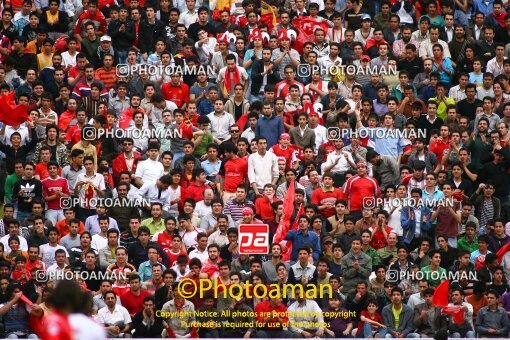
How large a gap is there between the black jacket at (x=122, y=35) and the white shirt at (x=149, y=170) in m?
3.70

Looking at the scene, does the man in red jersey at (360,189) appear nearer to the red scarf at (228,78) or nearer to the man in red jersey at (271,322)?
the man in red jersey at (271,322)

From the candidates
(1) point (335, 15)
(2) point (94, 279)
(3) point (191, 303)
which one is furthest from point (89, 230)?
(1) point (335, 15)

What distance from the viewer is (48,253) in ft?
72.7

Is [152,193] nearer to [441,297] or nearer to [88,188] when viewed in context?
[88,188]

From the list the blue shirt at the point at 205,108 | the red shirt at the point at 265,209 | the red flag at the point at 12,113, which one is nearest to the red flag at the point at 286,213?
the red shirt at the point at 265,209

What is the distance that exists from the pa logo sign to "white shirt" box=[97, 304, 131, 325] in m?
2.29

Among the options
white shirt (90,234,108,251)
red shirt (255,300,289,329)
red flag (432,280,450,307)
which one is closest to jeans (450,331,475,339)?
red flag (432,280,450,307)

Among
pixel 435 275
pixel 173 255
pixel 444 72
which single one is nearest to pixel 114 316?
pixel 173 255

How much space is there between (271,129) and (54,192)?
398cm

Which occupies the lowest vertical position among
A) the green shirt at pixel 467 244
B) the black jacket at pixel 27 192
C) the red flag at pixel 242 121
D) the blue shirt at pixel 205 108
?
the green shirt at pixel 467 244

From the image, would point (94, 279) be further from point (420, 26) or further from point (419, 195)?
point (420, 26)

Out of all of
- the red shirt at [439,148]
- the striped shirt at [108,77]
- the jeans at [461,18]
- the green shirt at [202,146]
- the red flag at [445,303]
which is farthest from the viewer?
the jeans at [461,18]

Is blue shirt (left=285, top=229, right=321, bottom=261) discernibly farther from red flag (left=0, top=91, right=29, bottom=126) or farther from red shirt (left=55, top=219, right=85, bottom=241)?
red flag (left=0, top=91, right=29, bottom=126)

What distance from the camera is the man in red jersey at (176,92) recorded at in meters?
25.7
